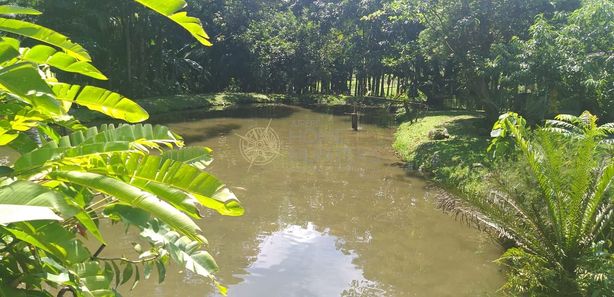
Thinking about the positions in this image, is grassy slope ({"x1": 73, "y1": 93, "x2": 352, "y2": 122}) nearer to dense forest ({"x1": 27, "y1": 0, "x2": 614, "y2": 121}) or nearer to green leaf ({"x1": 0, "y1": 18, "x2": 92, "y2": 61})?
dense forest ({"x1": 27, "y1": 0, "x2": 614, "y2": 121})

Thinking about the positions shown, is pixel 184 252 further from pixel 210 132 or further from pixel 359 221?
pixel 210 132

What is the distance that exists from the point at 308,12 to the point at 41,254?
110 feet

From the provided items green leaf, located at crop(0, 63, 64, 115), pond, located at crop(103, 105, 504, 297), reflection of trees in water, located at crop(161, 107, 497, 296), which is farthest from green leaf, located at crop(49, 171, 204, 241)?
reflection of trees in water, located at crop(161, 107, 497, 296)

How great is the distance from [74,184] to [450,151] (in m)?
12.2

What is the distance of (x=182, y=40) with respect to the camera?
29531mm

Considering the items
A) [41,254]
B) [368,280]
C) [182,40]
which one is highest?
[182,40]

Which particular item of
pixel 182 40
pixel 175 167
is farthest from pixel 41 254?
pixel 182 40

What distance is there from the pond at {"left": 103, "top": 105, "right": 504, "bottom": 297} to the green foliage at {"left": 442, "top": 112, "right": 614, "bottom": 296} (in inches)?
36.5

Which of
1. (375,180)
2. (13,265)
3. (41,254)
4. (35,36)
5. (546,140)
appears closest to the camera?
(13,265)

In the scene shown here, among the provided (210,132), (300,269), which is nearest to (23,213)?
(300,269)

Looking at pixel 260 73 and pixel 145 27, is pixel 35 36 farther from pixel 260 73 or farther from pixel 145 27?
pixel 260 73

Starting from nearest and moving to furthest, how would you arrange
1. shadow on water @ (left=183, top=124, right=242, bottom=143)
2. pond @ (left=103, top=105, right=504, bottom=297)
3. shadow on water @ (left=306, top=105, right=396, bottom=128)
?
pond @ (left=103, top=105, right=504, bottom=297) < shadow on water @ (left=183, top=124, right=242, bottom=143) < shadow on water @ (left=306, top=105, right=396, bottom=128)

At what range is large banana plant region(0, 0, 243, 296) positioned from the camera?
1.48m

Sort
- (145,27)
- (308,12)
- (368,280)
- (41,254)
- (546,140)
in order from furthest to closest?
(308,12)
(145,27)
(368,280)
(546,140)
(41,254)
